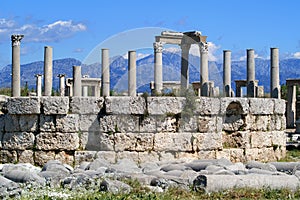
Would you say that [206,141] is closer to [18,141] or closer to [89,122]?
[89,122]

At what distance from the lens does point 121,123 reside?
14.1 m

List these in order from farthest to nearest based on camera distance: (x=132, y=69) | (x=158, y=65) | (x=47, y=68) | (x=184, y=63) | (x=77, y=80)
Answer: (x=158, y=65) < (x=184, y=63) < (x=132, y=69) < (x=77, y=80) < (x=47, y=68)

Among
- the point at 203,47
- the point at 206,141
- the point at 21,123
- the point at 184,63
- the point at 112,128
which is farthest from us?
the point at 184,63

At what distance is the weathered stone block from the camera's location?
46.8ft

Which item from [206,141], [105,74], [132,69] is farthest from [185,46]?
[206,141]

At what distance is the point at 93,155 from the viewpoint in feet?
46.2

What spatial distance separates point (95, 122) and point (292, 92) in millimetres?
29808

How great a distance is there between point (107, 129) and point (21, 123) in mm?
2239

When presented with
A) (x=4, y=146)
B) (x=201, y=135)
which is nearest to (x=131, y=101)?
(x=201, y=135)

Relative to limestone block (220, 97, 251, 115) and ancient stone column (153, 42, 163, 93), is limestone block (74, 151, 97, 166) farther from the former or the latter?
ancient stone column (153, 42, 163, 93)

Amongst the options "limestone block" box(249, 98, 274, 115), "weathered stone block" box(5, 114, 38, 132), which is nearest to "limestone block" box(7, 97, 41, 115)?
"weathered stone block" box(5, 114, 38, 132)

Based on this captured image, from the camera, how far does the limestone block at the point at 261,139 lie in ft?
51.5

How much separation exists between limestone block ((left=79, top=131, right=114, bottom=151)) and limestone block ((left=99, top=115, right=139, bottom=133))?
0.80 feet

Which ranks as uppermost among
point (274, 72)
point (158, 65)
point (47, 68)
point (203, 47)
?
point (203, 47)
